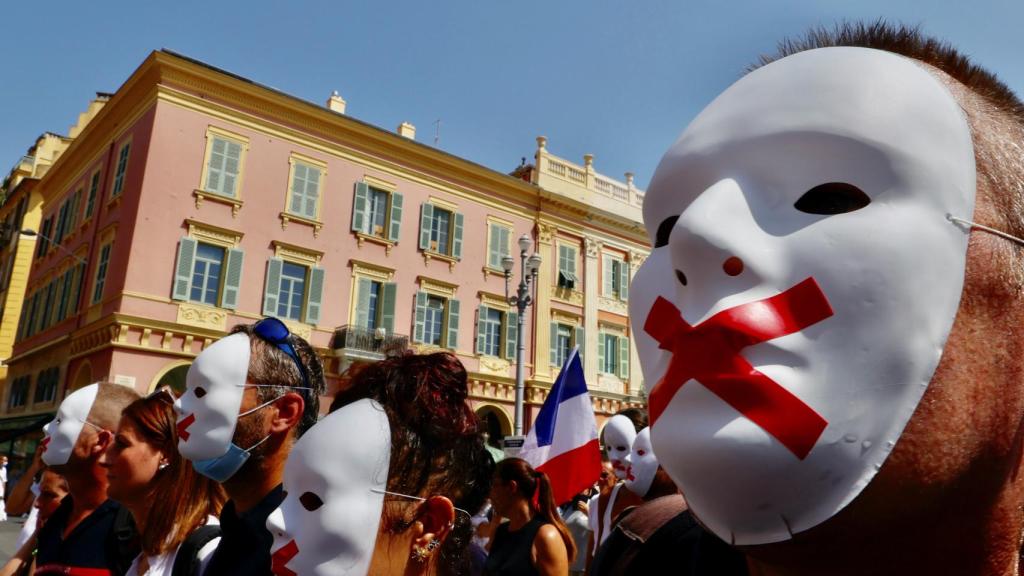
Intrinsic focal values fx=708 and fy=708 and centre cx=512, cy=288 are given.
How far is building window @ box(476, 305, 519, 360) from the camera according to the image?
20391mm

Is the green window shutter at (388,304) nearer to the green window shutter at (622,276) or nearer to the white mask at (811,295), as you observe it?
the green window shutter at (622,276)

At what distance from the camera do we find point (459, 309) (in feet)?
65.6

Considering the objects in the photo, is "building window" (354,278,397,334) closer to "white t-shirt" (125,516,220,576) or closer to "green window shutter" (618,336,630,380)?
"green window shutter" (618,336,630,380)

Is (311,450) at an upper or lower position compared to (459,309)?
lower

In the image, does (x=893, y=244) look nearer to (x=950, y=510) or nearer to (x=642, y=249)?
(x=950, y=510)

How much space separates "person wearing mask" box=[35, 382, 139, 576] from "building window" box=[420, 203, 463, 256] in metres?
15.8

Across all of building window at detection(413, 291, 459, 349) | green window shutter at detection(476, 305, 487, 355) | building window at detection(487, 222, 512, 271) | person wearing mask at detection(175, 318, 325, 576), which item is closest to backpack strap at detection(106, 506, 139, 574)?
person wearing mask at detection(175, 318, 325, 576)

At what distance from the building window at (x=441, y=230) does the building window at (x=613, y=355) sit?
5.63 meters

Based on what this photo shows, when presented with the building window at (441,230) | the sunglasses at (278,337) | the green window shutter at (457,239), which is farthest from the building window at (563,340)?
the sunglasses at (278,337)

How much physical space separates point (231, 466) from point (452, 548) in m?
0.93

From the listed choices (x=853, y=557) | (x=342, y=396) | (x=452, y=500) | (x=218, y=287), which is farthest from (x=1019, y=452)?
(x=218, y=287)

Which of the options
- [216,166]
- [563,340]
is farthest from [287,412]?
[563,340]

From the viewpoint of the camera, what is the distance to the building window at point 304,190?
17.8 meters

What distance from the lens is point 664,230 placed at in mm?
1085
